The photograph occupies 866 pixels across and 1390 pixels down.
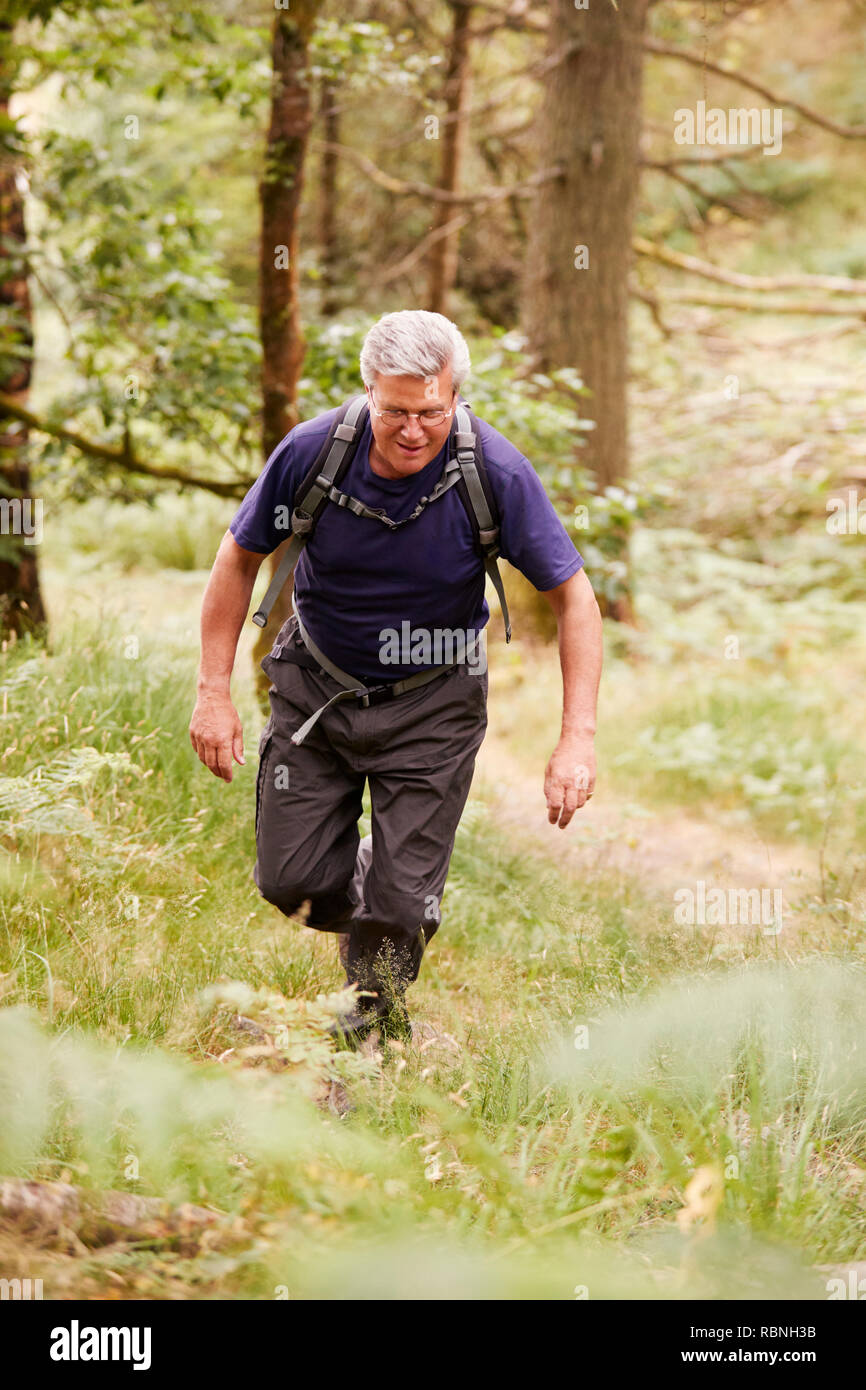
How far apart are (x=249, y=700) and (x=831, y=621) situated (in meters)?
6.44

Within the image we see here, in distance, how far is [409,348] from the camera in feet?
10.4

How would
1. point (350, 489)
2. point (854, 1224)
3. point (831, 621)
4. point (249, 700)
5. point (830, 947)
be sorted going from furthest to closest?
point (831, 621)
point (249, 700)
point (830, 947)
point (350, 489)
point (854, 1224)

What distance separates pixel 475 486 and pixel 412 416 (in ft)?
0.98

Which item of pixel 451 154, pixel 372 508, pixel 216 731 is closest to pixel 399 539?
pixel 372 508

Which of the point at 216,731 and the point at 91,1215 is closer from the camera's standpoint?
the point at 91,1215

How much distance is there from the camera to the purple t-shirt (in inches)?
135

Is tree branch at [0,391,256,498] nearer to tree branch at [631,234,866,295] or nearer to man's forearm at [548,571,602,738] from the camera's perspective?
man's forearm at [548,571,602,738]

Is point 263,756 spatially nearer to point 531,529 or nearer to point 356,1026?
point 356,1026

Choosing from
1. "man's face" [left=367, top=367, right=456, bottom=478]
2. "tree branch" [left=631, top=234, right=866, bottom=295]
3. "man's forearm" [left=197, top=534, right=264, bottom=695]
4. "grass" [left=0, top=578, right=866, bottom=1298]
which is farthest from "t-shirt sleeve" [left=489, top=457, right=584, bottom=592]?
"tree branch" [left=631, top=234, right=866, bottom=295]

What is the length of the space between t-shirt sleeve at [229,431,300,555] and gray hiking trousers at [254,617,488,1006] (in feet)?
1.30

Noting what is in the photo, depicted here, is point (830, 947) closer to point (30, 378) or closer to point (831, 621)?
point (30, 378)
